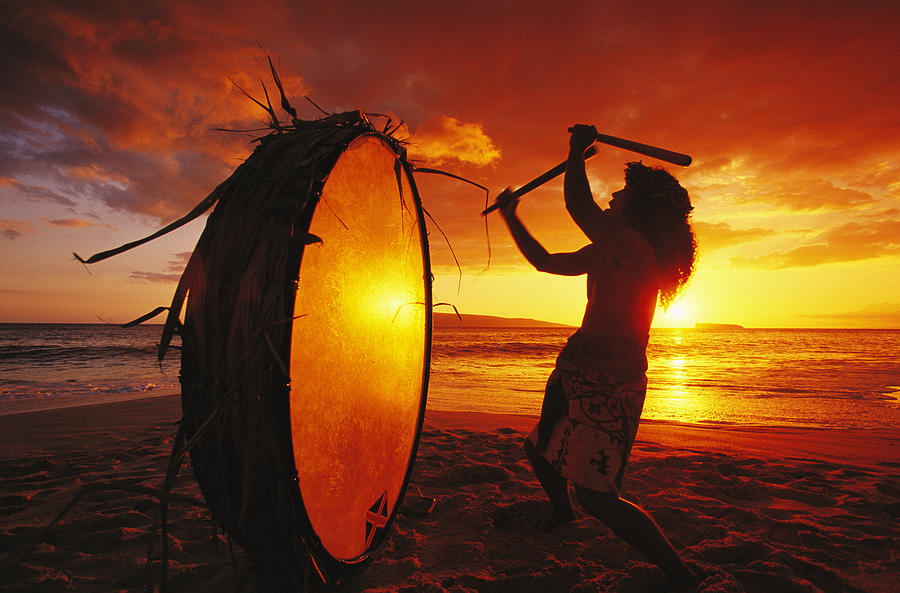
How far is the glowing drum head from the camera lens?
4.92 feet

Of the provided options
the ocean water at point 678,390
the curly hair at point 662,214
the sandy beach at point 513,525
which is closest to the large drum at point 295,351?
the sandy beach at point 513,525

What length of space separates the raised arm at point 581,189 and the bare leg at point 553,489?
4.20 ft

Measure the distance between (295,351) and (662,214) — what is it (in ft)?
5.54

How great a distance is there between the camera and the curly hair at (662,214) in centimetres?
204

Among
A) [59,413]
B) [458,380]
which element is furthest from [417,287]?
[458,380]

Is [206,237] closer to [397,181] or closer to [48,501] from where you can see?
[397,181]

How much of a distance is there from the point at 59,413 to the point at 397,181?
6.59m

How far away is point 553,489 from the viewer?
8.16ft

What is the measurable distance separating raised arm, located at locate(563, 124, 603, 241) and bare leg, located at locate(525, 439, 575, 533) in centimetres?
128

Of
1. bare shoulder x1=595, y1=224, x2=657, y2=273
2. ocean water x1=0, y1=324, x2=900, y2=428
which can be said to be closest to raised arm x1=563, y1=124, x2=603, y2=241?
bare shoulder x1=595, y1=224, x2=657, y2=273

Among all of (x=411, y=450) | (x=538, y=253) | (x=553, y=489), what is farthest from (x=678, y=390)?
(x=411, y=450)

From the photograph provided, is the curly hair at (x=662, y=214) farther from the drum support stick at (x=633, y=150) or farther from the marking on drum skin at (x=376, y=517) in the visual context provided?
the marking on drum skin at (x=376, y=517)

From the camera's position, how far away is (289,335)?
52.5 inches

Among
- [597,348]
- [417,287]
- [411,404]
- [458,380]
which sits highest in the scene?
[417,287]
